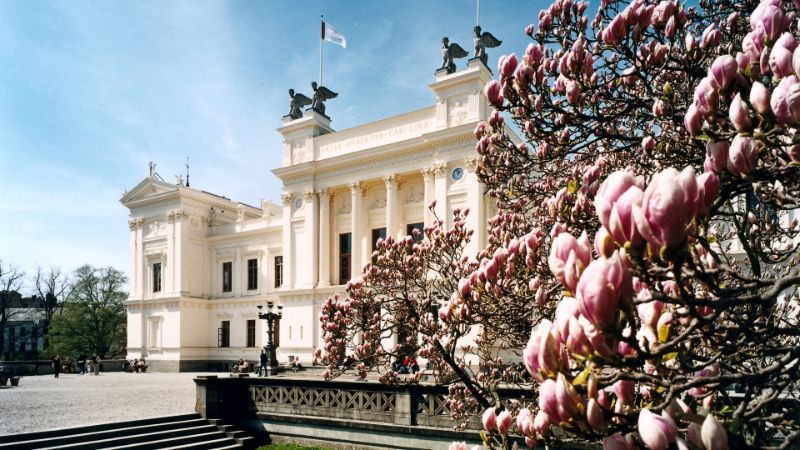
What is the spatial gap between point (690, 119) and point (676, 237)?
121 cm

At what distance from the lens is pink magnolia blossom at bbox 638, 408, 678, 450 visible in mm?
1509

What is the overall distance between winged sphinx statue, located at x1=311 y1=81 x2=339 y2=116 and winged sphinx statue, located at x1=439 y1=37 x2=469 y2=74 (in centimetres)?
930

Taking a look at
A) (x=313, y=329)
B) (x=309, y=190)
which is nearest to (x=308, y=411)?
(x=313, y=329)

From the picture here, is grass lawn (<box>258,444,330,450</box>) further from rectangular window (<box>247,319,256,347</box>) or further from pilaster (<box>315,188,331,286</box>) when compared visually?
rectangular window (<box>247,319,256,347</box>)

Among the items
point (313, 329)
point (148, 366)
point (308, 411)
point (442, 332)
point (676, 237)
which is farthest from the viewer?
point (148, 366)

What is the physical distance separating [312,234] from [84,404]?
16206 millimetres

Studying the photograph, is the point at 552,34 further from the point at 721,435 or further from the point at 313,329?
the point at 313,329

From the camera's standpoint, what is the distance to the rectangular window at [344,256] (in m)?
31.6

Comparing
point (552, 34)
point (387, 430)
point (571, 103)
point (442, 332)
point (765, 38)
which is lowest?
A: point (387, 430)

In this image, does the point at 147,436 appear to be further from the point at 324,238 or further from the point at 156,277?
the point at 156,277

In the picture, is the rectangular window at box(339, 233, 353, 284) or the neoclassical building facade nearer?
the neoclassical building facade

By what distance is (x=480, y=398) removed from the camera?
194 inches

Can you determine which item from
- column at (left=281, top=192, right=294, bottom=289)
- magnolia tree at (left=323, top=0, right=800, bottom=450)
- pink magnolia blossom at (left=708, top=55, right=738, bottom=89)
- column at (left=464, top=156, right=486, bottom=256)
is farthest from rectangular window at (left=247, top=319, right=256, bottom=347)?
pink magnolia blossom at (left=708, top=55, right=738, bottom=89)

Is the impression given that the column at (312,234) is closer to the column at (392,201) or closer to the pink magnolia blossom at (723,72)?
the column at (392,201)
